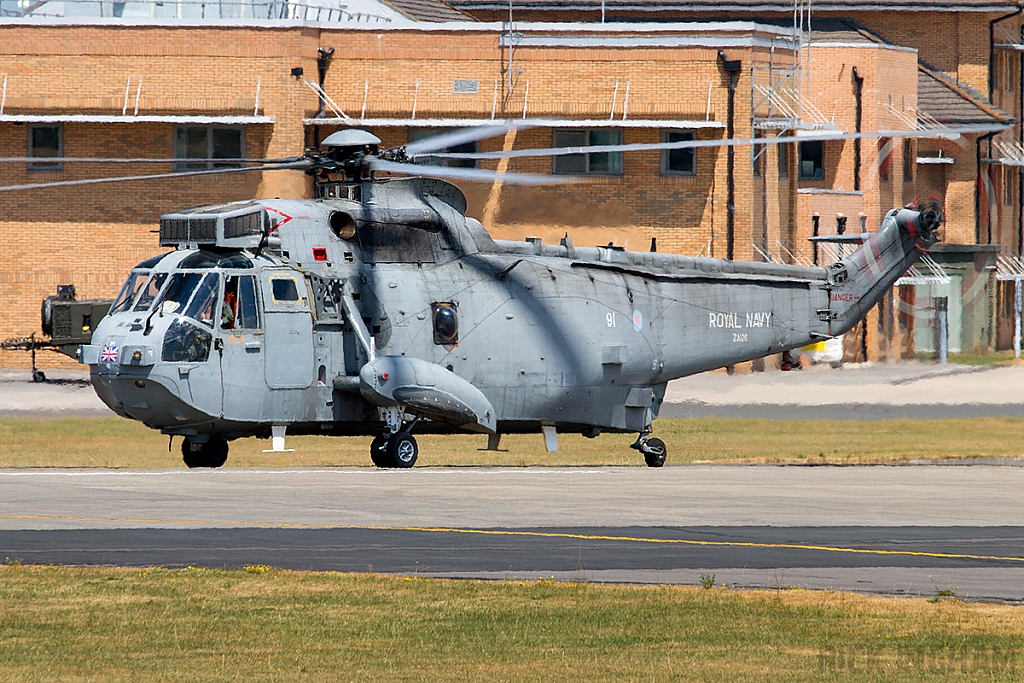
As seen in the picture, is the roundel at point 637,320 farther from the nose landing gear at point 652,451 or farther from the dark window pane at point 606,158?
the dark window pane at point 606,158

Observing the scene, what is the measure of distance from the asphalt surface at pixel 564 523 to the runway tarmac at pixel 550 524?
0.11ft

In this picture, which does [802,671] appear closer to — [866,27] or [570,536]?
[570,536]

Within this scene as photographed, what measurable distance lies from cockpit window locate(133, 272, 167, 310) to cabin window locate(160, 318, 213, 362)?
1.93 ft

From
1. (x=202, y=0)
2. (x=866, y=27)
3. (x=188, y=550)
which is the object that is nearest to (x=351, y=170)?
(x=188, y=550)

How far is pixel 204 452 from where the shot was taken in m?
26.3

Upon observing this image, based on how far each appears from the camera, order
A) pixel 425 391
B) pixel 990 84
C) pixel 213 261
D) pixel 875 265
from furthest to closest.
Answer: pixel 990 84 → pixel 875 265 → pixel 425 391 → pixel 213 261

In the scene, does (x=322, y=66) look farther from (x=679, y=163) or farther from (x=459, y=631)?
(x=459, y=631)

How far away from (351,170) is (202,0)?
91.1ft

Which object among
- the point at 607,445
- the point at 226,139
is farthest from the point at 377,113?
the point at 607,445

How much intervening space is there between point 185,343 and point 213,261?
1.46 meters

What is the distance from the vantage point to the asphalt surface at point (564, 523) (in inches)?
591

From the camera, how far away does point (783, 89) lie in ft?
166

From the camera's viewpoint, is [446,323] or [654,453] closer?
[446,323]

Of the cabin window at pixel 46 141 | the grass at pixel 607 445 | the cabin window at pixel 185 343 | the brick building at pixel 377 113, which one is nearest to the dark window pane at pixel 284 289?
the cabin window at pixel 185 343
